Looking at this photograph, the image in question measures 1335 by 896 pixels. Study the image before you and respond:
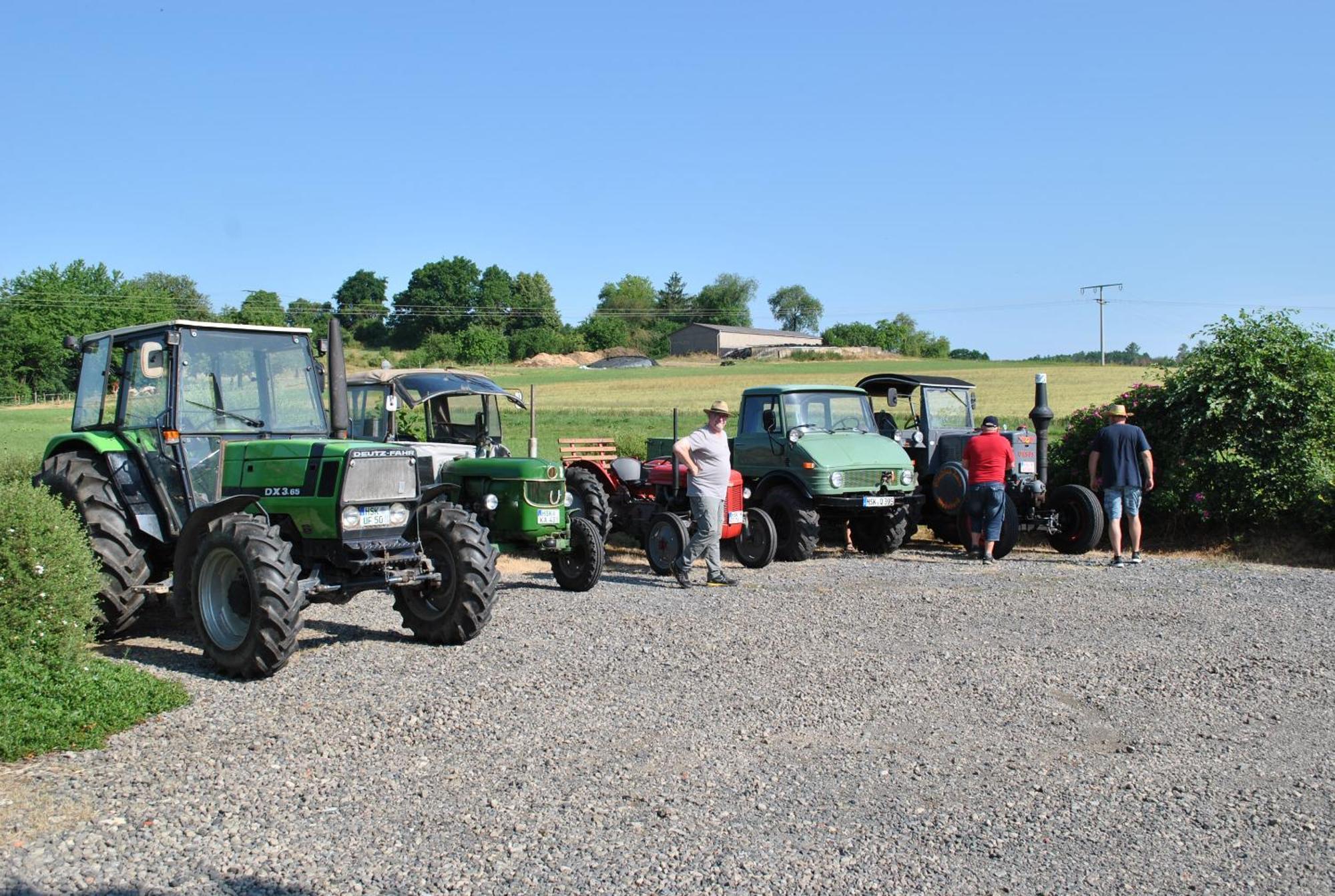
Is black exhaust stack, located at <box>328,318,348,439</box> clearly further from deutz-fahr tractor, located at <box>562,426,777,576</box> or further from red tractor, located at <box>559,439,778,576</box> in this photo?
deutz-fahr tractor, located at <box>562,426,777,576</box>

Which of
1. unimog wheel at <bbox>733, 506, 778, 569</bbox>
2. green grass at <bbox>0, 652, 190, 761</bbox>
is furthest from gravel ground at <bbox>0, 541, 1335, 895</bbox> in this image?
unimog wheel at <bbox>733, 506, 778, 569</bbox>

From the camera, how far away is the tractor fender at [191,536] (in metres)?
7.21

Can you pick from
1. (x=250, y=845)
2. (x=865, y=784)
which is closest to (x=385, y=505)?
(x=250, y=845)

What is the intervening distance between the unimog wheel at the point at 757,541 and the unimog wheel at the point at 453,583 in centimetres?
474

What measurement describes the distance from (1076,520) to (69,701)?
11.4 metres

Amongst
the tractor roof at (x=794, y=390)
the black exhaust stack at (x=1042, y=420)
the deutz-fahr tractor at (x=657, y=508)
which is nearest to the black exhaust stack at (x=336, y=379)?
the deutz-fahr tractor at (x=657, y=508)

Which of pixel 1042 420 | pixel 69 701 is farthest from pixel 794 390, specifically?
pixel 69 701

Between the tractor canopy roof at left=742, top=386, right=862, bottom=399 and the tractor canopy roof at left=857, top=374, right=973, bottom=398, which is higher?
the tractor canopy roof at left=857, top=374, right=973, bottom=398

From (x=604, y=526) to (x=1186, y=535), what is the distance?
7797 mm

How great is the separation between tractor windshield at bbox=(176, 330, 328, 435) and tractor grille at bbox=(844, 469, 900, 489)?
6301 mm

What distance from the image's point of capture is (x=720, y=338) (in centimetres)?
9725

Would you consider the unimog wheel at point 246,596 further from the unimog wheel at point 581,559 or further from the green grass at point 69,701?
the unimog wheel at point 581,559

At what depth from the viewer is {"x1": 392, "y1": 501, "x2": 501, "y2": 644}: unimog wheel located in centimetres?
768

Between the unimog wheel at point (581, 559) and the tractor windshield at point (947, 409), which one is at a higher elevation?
the tractor windshield at point (947, 409)
